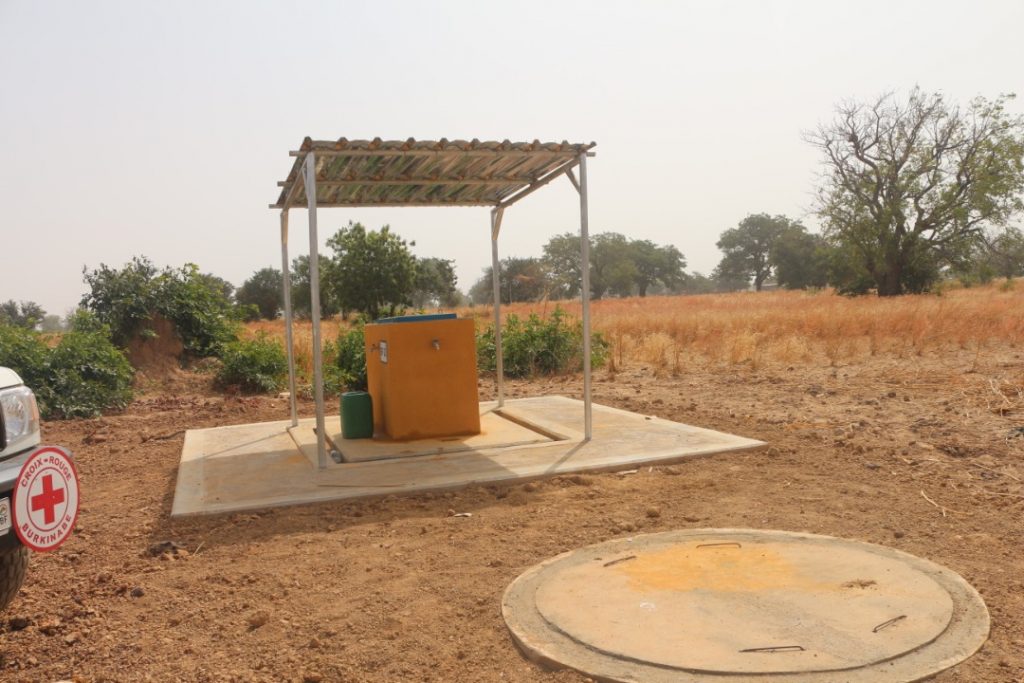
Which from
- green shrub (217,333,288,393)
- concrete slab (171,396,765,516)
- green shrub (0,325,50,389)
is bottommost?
concrete slab (171,396,765,516)

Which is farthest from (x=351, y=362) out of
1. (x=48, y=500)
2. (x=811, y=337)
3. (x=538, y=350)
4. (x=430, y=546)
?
(x=48, y=500)

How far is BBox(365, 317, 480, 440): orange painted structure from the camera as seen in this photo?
768 cm

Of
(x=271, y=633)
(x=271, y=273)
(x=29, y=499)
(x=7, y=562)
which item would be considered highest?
(x=271, y=273)

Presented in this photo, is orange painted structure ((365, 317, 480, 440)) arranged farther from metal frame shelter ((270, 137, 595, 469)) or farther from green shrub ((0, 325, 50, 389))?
green shrub ((0, 325, 50, 389))

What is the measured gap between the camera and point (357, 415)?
799 cm

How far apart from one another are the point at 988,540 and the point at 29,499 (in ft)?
14.9

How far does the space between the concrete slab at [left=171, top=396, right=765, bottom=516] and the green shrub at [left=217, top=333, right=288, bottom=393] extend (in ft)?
16.3

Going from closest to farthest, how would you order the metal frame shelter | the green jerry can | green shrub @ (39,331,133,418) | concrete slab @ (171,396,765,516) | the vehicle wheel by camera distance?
the vehicle wheel
concrete slab @ (171,396,765,516)
the metal frame shelter
the green jerry can
green shrub @ (39,331,133,418)

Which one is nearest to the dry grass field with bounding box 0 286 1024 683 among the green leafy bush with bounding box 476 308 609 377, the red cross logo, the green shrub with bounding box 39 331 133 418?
the red cross logo

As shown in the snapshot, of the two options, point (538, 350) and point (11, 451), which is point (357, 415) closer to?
point (11, 451)

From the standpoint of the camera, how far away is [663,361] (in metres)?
13.8

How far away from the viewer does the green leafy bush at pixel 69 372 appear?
1104 centimetres

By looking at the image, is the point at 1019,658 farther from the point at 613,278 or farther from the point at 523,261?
the point at 613,278

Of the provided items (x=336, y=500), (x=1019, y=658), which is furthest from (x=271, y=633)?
(x=1019, y=658)
